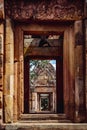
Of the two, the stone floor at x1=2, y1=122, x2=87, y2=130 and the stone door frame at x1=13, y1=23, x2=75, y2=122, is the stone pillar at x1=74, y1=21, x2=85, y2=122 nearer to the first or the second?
the stone door frame at x1=13, y1=23, x2=75, y2=122

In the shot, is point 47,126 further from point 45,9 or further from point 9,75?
point 45,9

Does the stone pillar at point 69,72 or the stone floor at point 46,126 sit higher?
the stone pillar at point 69,72

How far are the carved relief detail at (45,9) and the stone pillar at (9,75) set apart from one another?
0.27 meters

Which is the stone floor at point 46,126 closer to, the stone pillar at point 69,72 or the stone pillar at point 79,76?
the stone pillar at point 79,76

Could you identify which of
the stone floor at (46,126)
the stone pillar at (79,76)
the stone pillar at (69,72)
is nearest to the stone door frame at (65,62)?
the stone pillar at (69,72)

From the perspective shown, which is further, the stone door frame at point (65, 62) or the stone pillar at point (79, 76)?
the stone door frame at point (65, 62)

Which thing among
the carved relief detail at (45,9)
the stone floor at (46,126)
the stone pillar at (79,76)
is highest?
the carved relief detail at (45,9)

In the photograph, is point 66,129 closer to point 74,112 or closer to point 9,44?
point 74,112

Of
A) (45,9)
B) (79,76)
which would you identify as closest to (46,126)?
(79,76)

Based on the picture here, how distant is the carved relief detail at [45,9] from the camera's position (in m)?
6.37

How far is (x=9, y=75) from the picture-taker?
6184 mm

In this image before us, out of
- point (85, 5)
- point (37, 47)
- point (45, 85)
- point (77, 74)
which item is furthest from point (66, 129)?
point (45, 85)

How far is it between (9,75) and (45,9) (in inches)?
56.2

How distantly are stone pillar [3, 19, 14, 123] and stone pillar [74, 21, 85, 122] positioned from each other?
1.20 metres
